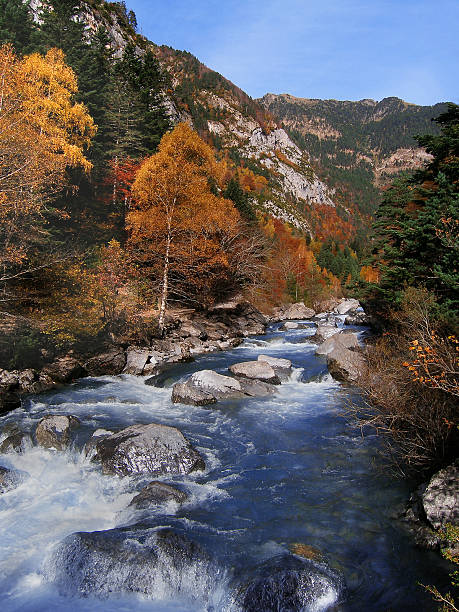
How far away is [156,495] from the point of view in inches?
298

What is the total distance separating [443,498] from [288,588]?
3.23m

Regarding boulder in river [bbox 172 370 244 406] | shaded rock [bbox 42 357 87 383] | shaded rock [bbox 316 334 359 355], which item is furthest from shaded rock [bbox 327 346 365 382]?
shaded rock [bbox 42 357 87 383]

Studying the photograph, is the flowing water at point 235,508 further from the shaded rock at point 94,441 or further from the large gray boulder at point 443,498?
the large gray boulder at point 443,498

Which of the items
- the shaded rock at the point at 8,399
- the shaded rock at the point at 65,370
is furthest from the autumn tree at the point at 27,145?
the shaded rock at the point at 8,399

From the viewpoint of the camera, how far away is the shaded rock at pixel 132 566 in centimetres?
557

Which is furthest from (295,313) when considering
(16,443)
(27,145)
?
(16,443)

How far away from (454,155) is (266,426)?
16477mm

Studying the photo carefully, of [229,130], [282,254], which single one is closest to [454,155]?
[282,254]

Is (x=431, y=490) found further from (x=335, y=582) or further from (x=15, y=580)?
(x=15, y=580)

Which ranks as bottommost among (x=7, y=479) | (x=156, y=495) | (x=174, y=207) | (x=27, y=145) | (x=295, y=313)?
(x=295, y=313)

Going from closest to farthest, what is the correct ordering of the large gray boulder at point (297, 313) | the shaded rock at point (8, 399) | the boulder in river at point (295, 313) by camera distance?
the shaded rock at point (8, 399)
the boulder in river at point (295, 313)
the large gray boulder at point (297, 313)

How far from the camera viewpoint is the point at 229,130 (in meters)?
150

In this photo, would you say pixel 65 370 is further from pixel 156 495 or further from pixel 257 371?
pixel 156 495

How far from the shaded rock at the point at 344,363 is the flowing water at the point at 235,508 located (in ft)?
9.44
